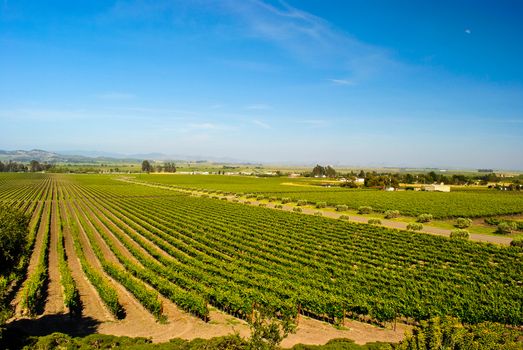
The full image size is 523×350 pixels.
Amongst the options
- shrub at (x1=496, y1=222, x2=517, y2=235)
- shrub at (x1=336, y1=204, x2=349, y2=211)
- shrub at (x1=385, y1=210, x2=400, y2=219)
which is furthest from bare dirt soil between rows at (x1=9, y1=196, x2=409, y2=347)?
shrub at (x1=336, y1=204, x2=349, y2=211)

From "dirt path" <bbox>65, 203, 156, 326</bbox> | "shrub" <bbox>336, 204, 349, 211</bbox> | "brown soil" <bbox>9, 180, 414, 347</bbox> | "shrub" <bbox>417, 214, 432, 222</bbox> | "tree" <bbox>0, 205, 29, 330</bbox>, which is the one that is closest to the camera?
"brown soil" <bbox>9, 180, 414, 347</bbox>

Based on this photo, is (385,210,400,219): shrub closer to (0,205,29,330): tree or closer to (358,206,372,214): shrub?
(358,206,372,214): shrub

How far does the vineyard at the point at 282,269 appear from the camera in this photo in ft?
72.4

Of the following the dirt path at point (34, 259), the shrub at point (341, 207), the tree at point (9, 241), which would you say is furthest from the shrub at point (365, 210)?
the tree at point (9, 241)

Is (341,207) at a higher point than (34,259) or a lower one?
higher

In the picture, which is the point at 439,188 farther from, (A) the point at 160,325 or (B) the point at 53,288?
(B) the point at 53,288

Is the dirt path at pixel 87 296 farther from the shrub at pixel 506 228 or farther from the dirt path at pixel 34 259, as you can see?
the shrub at pixel 506 228

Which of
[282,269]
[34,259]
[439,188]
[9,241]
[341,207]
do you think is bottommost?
[34,259]

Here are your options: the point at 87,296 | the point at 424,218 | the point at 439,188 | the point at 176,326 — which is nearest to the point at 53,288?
the point at 87,296

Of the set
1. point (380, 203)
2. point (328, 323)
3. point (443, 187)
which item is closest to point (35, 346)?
point (328, 323)

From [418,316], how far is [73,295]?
2129 centimetres

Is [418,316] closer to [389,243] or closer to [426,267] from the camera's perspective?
[426,267]

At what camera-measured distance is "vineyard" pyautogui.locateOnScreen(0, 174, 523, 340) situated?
72.4 feet

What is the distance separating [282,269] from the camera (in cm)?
3062
